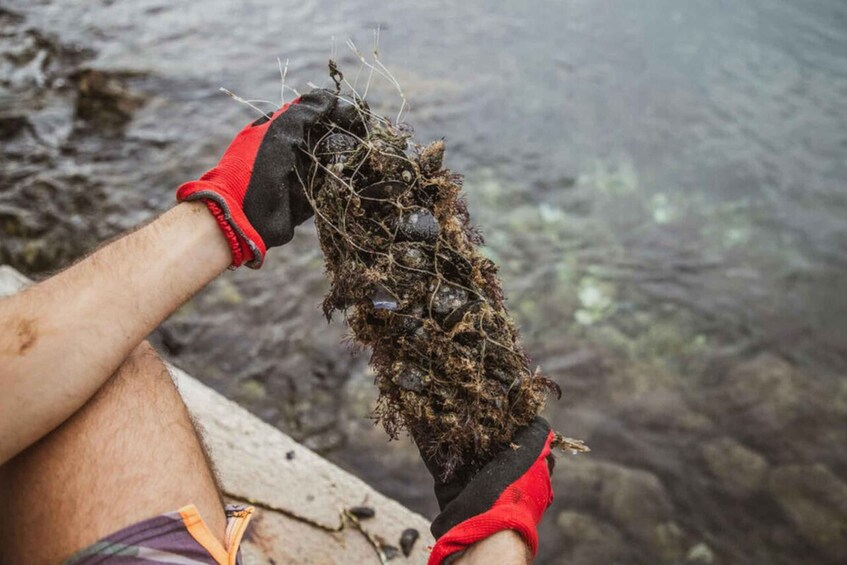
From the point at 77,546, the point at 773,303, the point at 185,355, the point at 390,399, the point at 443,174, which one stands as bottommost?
the point at 773,303

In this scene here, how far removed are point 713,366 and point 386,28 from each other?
5145 mm

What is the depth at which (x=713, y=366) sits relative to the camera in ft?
13.6

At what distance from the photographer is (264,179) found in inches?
78.7

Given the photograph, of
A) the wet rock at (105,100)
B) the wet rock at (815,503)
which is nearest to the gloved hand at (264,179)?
the wet rock at (815,503)

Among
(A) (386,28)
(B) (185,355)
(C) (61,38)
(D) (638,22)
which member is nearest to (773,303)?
(B) (185,355)

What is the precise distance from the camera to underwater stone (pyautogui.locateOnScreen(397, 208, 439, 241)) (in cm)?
208

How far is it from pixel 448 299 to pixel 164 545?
1.02 m

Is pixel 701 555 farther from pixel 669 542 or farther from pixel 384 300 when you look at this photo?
pixel 384 300

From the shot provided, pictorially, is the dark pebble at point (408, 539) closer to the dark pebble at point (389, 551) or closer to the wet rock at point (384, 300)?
the dark pebble at point (389, 551)

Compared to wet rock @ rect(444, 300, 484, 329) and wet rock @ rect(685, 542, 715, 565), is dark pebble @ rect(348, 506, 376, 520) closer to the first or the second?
wet rock @ rect(444, 300, 484, 329)

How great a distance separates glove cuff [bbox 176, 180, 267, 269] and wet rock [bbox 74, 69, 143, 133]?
4127 mm

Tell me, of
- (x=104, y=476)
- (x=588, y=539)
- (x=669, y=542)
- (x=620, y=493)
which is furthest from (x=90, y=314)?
(x=669, y=542)

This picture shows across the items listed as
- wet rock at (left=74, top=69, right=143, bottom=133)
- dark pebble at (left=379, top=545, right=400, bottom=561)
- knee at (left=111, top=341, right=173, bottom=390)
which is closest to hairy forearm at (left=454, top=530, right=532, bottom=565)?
dark pebble at (left=379, top=545, right=400, bottom=561)

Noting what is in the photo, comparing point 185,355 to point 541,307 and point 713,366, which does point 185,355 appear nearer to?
point 541,307
